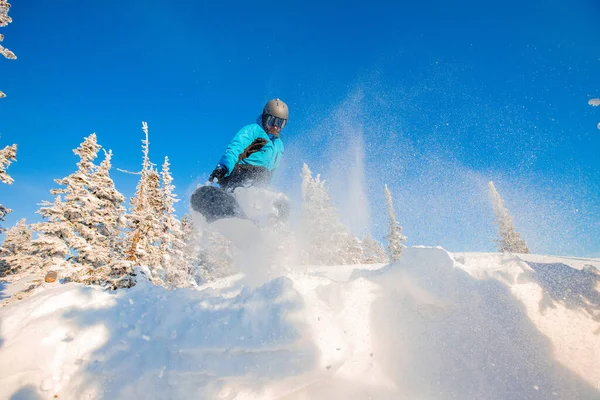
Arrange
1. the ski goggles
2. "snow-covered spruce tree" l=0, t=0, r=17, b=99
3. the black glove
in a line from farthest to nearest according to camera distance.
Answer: "snow-covered spruce tree" l=0, t=0, r=17, b=99
the ski goggles
the black glove

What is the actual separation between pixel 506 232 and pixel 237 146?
3347 cm

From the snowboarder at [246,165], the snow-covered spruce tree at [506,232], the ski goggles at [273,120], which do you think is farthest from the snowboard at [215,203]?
the snow-covered spruce tree at [506,232]

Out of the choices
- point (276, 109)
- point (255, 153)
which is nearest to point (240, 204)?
point (255, 153)

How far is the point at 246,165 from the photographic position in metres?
7.53

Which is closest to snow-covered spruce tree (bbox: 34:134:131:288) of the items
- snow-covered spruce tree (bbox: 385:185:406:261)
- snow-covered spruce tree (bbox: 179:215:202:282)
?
snow-covered spruce tree (bbox: 179:215:202:282)

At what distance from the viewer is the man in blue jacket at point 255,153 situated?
22.8 feet

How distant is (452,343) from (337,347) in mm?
1447

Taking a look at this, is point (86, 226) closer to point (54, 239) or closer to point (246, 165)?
point (54, 239)

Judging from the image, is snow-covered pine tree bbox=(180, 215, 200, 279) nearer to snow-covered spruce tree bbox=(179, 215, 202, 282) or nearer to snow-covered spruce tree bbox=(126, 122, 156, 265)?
snow-covered spruce tree bbox=(179, 215, 202, 282)

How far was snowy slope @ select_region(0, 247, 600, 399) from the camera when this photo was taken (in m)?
2.99

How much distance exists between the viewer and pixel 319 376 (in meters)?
3.12

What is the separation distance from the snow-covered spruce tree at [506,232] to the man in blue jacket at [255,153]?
30817 mm

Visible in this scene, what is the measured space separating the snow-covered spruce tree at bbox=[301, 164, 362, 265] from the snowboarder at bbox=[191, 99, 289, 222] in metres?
15.1

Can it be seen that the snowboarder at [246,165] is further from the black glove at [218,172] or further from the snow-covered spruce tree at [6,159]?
the snow-covered spruce tree at [6,159]
